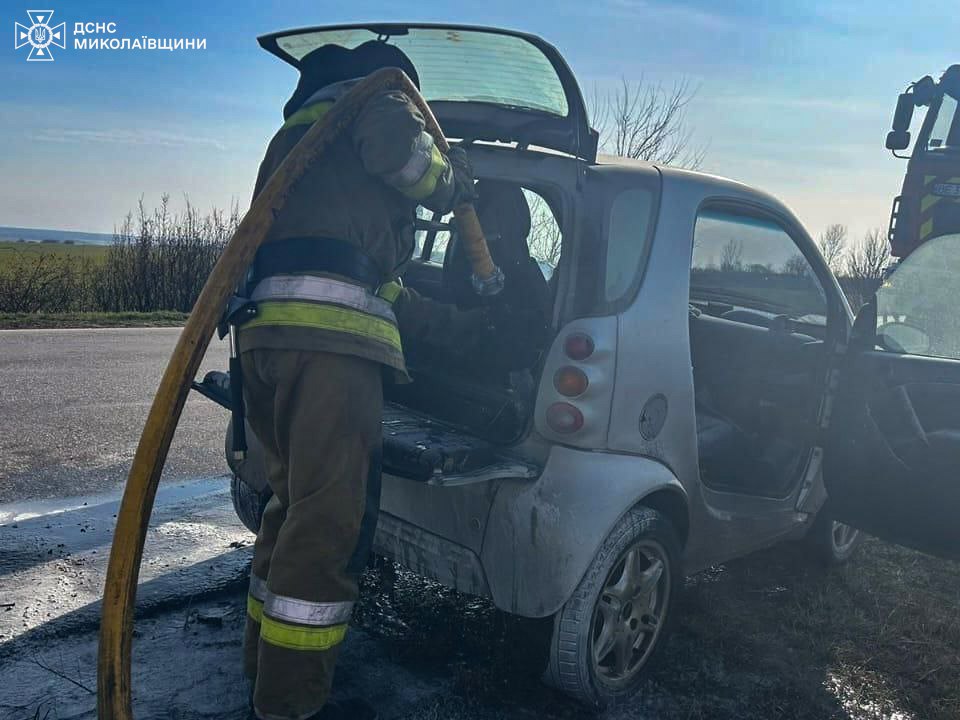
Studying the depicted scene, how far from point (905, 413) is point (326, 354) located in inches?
88.8

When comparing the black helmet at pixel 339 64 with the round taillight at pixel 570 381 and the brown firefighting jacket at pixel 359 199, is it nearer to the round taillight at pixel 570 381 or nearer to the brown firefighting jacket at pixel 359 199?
the brown firefighting jacket at pixel 359 199

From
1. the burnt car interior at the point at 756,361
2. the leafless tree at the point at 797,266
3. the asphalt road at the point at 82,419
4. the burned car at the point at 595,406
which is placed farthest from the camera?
the asphalt road at the point at 82,419

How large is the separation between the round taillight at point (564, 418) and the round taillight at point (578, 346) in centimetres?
16

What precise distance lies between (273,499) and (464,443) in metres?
0.67

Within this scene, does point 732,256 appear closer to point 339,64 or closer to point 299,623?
point 339,64

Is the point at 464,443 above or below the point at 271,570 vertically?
above

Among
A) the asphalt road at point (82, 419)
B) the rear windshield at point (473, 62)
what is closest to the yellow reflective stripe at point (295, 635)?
the rear windshield at point (473, 62)

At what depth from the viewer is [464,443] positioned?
105 inches

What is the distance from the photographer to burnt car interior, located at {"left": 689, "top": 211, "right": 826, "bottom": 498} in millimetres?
3631

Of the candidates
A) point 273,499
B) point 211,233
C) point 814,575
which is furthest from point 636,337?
point 211,233

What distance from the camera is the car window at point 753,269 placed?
11.3ft

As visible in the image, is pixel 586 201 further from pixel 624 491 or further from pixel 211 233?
pixel 211 233

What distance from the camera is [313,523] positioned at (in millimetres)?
2311

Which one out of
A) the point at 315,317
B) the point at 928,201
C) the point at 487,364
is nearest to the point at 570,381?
the point at 487,364
